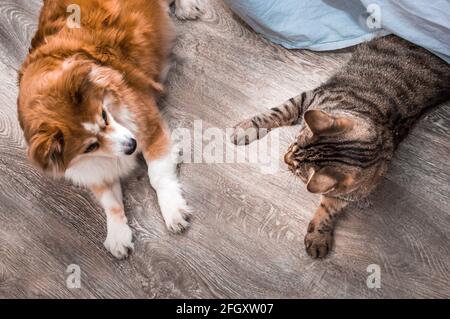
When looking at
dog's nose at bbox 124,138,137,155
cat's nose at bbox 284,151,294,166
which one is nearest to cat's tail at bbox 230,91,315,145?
cat's nose at bbox 284,151,294,166

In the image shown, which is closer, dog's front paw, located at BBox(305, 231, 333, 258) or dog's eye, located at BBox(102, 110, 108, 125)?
dog's eye, located at BBox(102, 110, 108, 125)

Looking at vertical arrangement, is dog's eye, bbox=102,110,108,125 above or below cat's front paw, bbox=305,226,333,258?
above

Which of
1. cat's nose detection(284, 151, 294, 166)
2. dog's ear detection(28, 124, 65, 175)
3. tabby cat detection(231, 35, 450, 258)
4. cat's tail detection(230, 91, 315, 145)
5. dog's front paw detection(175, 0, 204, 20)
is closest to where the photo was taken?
dog's ear detection(28, 124, 65, 175)

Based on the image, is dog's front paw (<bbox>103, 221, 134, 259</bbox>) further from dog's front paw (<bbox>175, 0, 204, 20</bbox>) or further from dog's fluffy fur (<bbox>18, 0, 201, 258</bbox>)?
dog's front paw (<bbox>175, 0, 204, 20</bbox>)

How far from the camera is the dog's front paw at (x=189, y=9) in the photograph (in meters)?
2.31

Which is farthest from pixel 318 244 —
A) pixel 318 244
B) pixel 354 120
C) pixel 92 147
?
pixel 92 147

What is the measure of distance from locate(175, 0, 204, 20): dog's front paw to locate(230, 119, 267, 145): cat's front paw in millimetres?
686

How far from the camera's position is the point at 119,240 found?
191 cm

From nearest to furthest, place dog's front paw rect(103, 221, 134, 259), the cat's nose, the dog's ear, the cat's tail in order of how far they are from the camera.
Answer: the dog's ear
the cat's nose
dog's front paw rect(103, 221, 134, 259)
the cat's tail

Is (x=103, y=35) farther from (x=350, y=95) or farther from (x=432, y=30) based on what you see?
(x=432, y=30)

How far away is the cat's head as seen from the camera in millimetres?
1562

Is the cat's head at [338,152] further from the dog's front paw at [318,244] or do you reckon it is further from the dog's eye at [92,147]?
the dog's eye at [92,147]

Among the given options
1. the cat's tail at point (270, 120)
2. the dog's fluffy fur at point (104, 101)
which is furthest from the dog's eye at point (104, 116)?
the cat's tail at point (270, 120)

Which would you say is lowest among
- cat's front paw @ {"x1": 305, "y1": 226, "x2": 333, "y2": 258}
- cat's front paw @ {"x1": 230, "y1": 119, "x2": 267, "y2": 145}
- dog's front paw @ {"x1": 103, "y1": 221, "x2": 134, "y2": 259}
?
dog's front paw @ {"x1": 103, "y1": 221, "x2": 134, "y2": 259}
